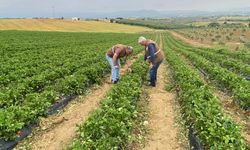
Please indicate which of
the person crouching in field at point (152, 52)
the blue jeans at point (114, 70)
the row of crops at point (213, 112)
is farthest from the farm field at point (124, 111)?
the person crouching in field at point (152, 52)

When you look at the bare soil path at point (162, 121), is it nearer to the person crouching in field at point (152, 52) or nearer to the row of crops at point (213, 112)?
the row of crops at point (213, 112)

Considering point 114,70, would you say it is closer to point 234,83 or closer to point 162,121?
point 162,121

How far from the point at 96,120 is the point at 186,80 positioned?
589cm

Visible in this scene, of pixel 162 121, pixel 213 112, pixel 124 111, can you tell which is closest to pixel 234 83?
pixel 162 121

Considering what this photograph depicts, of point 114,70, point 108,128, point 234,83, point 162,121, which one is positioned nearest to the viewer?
point 108,128

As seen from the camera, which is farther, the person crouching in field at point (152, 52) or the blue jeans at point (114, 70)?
the blue jeans at point (114, 70)

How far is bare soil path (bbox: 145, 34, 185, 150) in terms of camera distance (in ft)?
25.0

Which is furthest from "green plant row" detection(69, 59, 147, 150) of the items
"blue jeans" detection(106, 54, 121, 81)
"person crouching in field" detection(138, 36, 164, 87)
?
"blue jeans" detection(106, 54, 121, 81)

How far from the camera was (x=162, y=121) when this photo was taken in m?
9.18

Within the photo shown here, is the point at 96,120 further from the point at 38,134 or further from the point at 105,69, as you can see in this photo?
the point at 105,69

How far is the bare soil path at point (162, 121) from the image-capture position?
25.0 ft

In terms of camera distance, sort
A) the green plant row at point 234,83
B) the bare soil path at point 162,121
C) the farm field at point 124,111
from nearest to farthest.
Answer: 1. the farm field at point 124,111
2. the bare soil path at point 162,121
3. the green plant row at point 234,83

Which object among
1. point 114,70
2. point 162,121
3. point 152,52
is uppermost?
point 152,52

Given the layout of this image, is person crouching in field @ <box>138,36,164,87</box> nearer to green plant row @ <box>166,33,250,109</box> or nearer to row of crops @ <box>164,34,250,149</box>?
row of crops @ <box>164,34,250,149</box>
